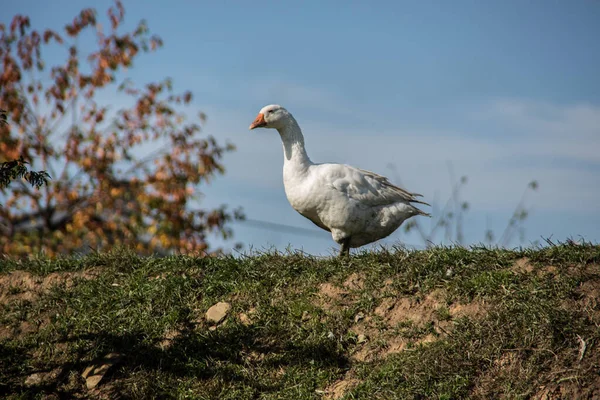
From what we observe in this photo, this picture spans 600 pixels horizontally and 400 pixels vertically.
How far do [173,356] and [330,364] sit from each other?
1.46 metres

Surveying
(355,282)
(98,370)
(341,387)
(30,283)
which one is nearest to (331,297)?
(355,282)

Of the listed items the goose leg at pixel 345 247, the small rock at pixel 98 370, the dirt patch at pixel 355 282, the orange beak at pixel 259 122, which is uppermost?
the orange beak at pixel 259 122

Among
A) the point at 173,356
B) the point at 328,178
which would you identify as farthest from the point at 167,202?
the point at 173,356

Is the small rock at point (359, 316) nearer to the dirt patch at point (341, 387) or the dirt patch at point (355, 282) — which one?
the dirt patch at point (355, 282)

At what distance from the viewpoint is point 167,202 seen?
1167cm

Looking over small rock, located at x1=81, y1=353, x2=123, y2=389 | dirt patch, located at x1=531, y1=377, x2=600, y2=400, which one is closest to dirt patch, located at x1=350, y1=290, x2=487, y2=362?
dirt patch, located at x1=531, y1=377, x2=600, y2=400

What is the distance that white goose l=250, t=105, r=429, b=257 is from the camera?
7.30 meters

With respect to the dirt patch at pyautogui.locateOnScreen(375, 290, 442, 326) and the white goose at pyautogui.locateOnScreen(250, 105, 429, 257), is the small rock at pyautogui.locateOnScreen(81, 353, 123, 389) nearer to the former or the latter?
the dirt patch at pyautogui.locateOnScreen(375, 290, 442, 326)

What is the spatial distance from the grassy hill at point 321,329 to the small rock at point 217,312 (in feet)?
0.21

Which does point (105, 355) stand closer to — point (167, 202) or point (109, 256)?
point (109, 256)

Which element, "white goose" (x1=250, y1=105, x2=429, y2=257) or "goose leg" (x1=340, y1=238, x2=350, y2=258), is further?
"goose leg" (x1=340, y1=238, x2=350, y2=258)

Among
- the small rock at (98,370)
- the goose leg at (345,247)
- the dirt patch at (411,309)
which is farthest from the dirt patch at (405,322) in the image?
the small rock at (98,370)

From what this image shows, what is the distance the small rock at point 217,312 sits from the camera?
21.2ft

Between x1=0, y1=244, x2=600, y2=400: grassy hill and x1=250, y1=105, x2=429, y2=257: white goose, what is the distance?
47cm
